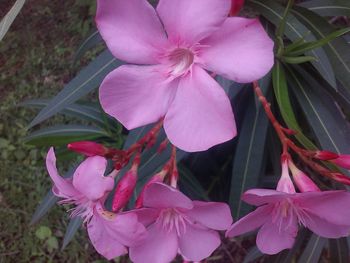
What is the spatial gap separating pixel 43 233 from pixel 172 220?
1432 mm

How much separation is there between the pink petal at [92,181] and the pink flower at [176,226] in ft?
0.19

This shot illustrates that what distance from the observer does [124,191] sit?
75 cm

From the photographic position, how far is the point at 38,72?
8.13 ft

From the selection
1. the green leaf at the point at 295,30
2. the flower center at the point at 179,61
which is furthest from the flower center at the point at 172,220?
the green leaf at the point at 295,30

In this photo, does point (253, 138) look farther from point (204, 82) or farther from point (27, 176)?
point (27, 176)

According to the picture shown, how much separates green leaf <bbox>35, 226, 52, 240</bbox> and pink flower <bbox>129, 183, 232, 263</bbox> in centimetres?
137

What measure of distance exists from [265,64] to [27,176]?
1.78 m

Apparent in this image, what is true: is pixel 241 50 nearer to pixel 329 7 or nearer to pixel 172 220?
pixel 172 220

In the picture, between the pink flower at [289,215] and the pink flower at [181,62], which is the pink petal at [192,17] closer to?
the pink flower at [181,62]

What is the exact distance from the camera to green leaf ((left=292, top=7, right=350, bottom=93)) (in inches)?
44.6

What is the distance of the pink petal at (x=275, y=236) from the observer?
0.79 m

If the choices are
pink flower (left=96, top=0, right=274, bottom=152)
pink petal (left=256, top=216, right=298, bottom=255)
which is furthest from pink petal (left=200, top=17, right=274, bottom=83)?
pink petal (left=256, top=216, right=298, bottom=255)

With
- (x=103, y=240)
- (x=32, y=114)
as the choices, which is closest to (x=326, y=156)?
(x=103, y=240)

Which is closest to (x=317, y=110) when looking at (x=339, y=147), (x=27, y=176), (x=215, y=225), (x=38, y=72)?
(x=339, y=147)
